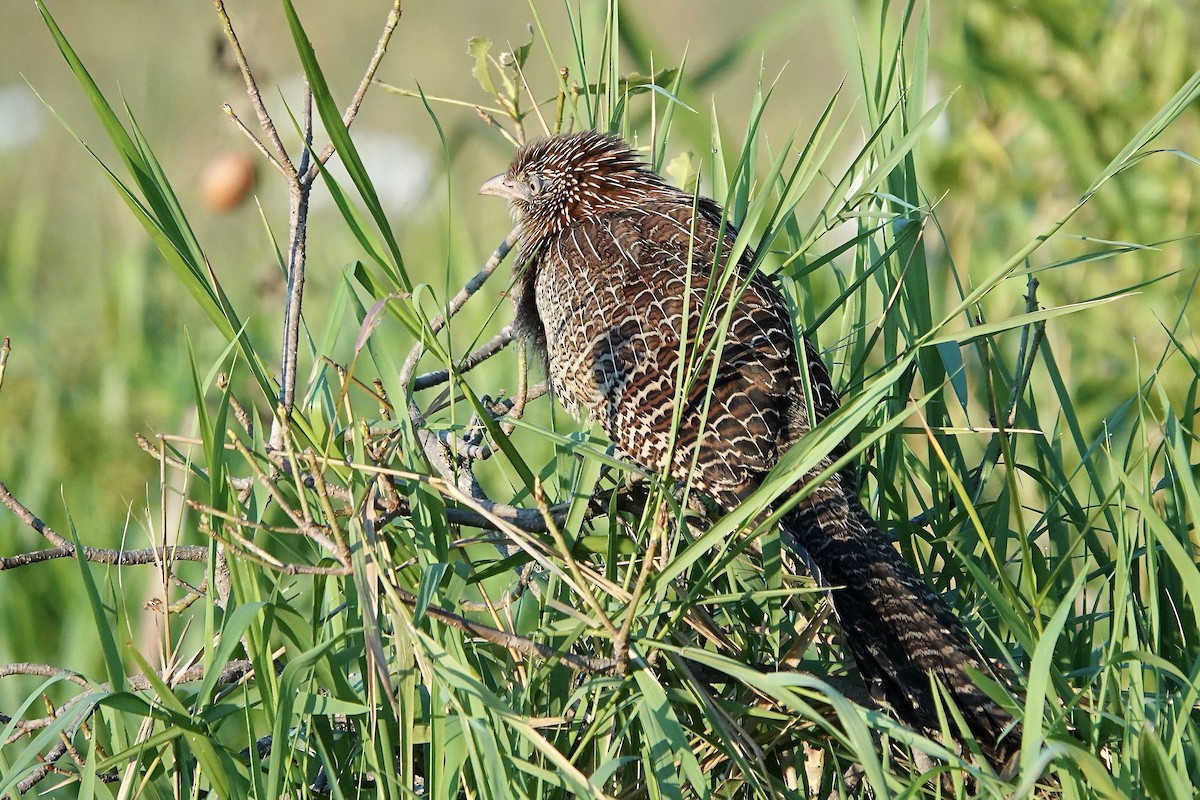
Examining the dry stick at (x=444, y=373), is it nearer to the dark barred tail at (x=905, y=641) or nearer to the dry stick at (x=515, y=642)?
the dry stick at (x=515, y=642)

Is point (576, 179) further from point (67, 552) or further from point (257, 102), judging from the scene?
point (67, 552)

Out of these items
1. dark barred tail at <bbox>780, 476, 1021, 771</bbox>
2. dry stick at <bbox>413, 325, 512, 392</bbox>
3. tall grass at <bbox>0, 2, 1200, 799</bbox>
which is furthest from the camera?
dry stick at <bbox>413, 325, 512, 392</bbox>

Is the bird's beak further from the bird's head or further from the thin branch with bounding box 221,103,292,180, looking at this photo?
the thin branch with bounding box 221,103,292,180

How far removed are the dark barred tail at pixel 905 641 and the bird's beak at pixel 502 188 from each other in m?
2.42

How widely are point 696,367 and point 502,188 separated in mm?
2628

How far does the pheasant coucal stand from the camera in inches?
81.8

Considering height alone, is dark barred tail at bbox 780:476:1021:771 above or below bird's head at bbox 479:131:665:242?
below

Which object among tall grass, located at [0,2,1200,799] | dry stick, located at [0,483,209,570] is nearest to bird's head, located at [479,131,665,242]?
tall grass, located at [0,2,1200,799]

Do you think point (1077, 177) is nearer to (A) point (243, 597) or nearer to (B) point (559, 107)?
(B) point (559, 107)

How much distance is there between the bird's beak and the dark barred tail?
95.3 inches

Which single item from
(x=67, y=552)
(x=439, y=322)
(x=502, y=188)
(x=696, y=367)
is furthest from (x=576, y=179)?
(x=67, y=552)

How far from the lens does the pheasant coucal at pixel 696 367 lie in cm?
208

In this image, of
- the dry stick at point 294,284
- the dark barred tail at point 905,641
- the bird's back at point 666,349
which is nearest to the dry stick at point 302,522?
the dry stick at point 294,284

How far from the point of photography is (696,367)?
2016 mm
